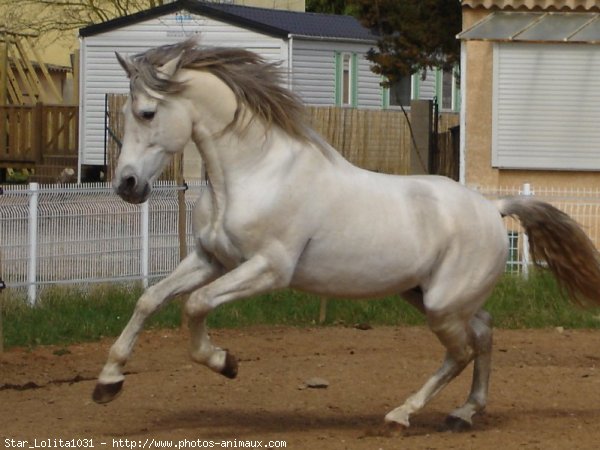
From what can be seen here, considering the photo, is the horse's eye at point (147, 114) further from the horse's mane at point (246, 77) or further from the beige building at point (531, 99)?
the beige building at point (531, 99)

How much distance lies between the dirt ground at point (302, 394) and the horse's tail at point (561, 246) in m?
0.80

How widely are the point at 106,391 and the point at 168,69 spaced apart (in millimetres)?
1676

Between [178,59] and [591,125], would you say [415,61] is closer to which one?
[591,125]

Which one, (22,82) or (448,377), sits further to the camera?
(22,82)

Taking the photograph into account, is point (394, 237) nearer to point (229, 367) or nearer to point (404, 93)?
point (229, 367)

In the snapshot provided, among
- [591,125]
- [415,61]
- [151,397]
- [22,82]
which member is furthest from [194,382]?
[22,82]

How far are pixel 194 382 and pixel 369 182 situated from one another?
260 cm

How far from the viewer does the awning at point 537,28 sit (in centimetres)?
1903

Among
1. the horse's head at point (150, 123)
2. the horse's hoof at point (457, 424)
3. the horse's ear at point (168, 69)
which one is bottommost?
the horse's hoof at point (457, 424)

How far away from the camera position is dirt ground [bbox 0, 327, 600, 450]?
7594 mm

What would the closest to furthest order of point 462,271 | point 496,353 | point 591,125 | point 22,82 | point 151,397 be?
point 462,271 < point 151,397 < point 496,353 < point 591,125 < point 22,82

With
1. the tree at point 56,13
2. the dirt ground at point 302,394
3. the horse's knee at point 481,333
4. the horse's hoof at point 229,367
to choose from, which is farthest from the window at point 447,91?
the horse's hoof at point 229,367

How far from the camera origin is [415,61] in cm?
2567

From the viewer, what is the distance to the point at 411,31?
2511 cm
